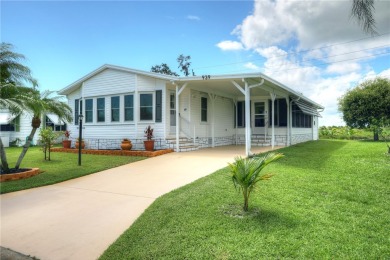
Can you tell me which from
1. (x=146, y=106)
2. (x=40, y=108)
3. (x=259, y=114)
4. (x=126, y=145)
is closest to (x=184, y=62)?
(x=259, y=114)

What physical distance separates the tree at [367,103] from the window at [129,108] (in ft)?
55.8

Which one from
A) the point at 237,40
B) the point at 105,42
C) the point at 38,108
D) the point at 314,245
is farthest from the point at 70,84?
the point at 314,245

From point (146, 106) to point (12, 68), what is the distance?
5733mm

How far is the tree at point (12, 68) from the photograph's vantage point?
921 centimetres

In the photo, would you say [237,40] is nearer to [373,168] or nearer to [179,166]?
[179,166]

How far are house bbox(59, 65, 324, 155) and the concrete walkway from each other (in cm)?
493

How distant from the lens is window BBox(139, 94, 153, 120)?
13375mm

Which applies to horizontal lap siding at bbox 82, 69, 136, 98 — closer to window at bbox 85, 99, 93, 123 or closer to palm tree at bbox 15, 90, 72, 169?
window at bbox 85, 99, 93, 123

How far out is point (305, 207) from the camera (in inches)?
172

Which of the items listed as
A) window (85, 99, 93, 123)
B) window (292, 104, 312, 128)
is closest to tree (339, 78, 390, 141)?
window (292, 104, 312, 128)

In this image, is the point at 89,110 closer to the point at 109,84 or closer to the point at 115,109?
the point at 115,109

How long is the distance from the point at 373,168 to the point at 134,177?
21.3 feet

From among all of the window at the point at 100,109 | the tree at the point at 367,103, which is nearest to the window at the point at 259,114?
the tree at the point at 367,103

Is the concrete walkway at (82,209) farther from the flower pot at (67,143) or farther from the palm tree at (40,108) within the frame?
the flower pot at (67,143)
